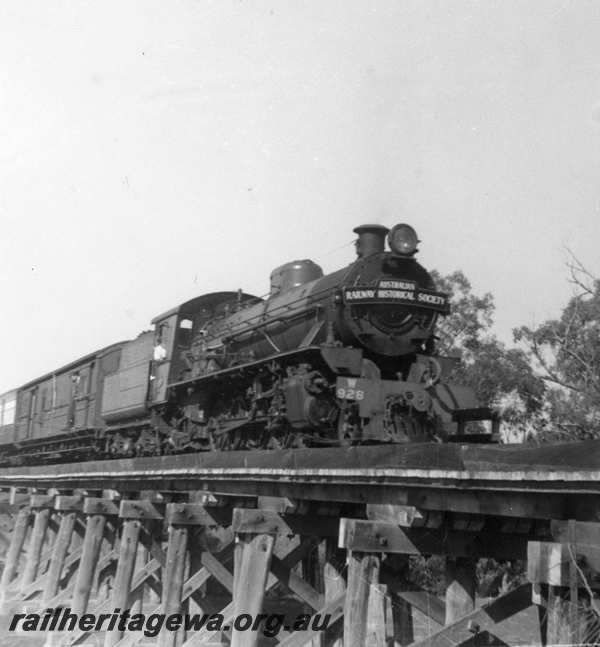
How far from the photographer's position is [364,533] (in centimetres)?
593

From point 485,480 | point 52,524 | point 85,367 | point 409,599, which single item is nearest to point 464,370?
point 85,367

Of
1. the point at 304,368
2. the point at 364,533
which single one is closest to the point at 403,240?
the point at 304,368

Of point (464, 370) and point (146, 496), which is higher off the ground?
point (464, 370)

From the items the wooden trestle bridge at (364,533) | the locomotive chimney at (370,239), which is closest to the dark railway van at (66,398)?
the wooden trestle bridge at (364,533)

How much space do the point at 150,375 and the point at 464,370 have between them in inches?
448

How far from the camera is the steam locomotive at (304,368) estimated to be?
10688 mm

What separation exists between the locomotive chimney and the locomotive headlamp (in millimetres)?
388

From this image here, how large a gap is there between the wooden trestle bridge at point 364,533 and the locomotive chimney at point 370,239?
431 cm

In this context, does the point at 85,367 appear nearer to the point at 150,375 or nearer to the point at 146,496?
the point at 150,375

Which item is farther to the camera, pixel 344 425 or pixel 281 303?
pixel 281 303

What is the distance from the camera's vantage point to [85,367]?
66.5ft

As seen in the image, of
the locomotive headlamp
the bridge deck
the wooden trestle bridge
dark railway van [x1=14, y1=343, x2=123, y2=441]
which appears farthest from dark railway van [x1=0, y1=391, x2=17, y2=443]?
the bridge deck

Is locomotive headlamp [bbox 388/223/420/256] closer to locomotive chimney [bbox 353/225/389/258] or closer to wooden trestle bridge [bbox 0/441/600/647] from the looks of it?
locomotive chimney [bbox 353/225/389/258]

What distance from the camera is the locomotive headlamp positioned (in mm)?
11750
